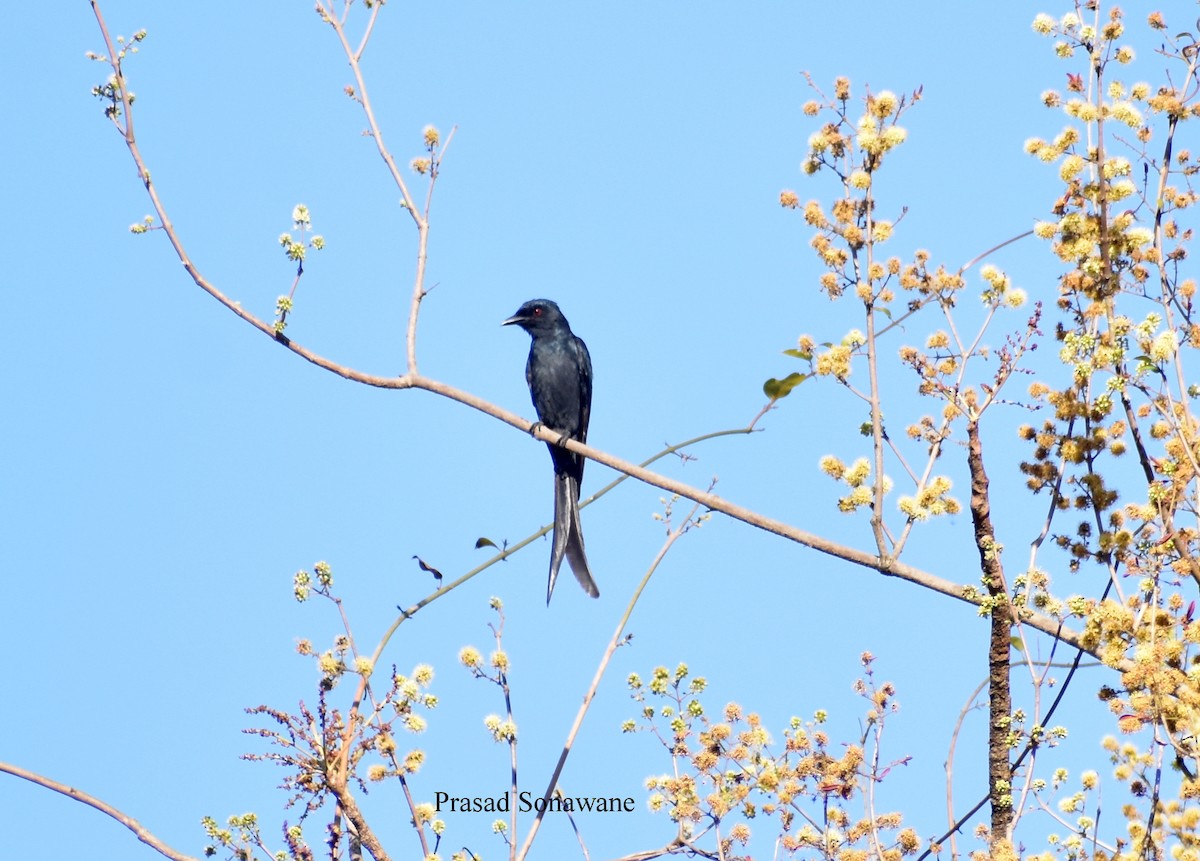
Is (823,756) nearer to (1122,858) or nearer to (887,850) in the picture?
(887,850)

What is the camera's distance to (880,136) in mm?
3260

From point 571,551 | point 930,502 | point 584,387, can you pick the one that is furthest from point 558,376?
point 930,502

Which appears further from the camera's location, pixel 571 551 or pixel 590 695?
pixel 571 551

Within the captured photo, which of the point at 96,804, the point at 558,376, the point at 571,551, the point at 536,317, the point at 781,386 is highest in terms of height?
the point at 536,317

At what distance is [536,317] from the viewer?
8016mm

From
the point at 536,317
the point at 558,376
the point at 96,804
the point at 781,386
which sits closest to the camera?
the point at 96,804

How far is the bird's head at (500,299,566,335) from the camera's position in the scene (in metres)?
8.00

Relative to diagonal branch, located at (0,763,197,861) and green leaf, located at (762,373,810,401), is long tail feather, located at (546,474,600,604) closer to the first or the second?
green leaf, located at (762,373,810,401)

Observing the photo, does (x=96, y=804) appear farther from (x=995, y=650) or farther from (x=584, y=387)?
(x=584, y=387)

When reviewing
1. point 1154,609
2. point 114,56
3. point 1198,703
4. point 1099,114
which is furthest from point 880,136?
point 114,56

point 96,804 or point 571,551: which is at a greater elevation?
point 571,551

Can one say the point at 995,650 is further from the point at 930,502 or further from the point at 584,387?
the point at 584,387

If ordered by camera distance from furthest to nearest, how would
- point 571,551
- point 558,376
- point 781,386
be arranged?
point 558,376 < point 571,551 < point 781,386

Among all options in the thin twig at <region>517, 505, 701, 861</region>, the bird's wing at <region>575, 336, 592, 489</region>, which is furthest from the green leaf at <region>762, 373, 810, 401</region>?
the bird's wing at <region>575, 336, 592, 489</region>
